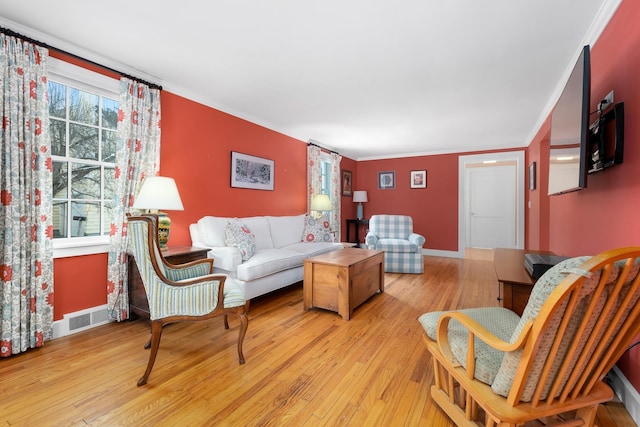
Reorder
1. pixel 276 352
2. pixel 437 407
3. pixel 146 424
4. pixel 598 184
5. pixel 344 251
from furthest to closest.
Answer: pixel 344 251, pixel 276 352, pixel 598 184, pixel 437 407, pixel 146 424

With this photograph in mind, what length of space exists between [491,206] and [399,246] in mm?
3238

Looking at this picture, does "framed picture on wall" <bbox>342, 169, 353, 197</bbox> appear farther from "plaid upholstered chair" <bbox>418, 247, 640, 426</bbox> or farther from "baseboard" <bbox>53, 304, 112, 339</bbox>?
"plaid upholstered chair" <bbox>418, 247, 640, 426</bbox>

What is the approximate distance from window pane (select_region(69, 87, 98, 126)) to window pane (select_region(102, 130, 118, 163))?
12 centimetres

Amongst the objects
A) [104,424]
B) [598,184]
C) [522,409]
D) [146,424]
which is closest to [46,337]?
[104,424]

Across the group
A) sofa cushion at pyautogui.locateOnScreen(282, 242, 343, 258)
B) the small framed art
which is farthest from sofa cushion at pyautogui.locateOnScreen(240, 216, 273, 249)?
the small framed art

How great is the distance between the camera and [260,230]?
3.92 meters

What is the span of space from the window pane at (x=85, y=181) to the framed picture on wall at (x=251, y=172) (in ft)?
4.99

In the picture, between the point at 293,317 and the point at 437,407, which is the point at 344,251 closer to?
the point at 293,317

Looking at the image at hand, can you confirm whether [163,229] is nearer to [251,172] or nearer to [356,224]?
[251,172]

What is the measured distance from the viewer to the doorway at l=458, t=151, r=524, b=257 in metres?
6.13

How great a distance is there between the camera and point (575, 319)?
972 millimetres

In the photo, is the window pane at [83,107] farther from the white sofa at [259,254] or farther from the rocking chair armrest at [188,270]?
the rocking chair armrest at [188,270]

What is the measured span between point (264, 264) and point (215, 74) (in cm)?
193

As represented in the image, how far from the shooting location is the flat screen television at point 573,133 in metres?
1.59
